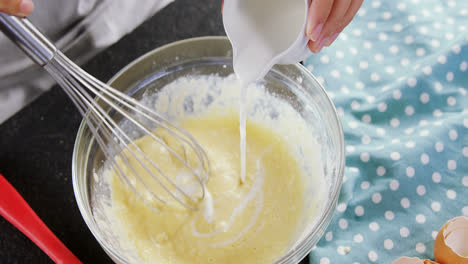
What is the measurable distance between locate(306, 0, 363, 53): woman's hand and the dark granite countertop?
45 cm

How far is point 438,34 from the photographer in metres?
1.25

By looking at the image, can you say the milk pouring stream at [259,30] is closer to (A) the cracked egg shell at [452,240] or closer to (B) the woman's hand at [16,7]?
(B) the woman's hand at [16,7]

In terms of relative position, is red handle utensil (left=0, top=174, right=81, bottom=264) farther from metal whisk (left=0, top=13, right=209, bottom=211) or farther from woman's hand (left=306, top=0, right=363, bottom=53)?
woman's hand (left=306, top=0, right=363, bottom=53)

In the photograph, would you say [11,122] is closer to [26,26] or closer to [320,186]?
[26,26]

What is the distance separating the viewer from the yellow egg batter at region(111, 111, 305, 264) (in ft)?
3.19

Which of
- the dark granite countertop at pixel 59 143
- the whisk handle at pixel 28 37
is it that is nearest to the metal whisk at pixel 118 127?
the whisk handle at pixel 28 37

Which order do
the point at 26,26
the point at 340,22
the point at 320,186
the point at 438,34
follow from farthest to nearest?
the point at 438,34
the point at 320,186
the point at 340,22
the point at 26,26

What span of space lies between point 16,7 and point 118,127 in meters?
0.29

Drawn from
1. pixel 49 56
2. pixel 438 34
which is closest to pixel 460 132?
pixel 438 34

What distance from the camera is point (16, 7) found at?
746mm

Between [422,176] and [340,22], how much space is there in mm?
438

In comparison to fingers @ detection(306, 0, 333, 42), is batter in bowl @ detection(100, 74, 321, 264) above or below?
below

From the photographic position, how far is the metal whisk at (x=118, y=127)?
0.77 m

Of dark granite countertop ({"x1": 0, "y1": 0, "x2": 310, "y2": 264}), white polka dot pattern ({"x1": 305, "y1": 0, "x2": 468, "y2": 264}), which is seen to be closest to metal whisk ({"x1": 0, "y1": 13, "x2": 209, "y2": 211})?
dark granite countertop ({"x1": 0, "y1": 0, "x2": 310, "y2": 264})
